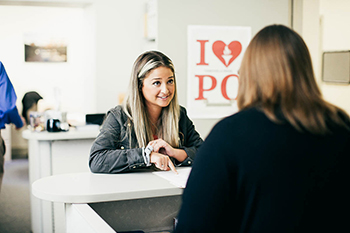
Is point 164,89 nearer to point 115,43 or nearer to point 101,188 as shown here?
point 101,188

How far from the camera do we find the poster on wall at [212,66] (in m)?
3.60

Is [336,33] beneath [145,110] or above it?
above

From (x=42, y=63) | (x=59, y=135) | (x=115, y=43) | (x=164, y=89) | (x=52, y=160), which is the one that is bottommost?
(x=52, y=160)

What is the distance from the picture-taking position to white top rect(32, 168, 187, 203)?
5.08 ft

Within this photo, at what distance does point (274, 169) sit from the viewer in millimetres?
852

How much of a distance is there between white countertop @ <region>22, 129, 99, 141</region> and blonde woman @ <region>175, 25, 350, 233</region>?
2.63 meters

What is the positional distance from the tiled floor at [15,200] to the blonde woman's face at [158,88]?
2214mm

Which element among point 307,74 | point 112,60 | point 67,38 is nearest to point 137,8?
point 112,60

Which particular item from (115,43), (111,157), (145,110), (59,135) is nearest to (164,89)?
(145,110)

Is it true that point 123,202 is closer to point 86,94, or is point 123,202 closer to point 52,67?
point 86,94

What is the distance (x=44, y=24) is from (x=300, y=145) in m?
6.99

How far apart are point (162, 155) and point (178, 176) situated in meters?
0.14

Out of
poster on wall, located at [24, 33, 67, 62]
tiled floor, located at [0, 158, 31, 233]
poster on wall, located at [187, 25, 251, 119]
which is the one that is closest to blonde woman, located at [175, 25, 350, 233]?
poster on wall, located at [187, 25, 251, 119]

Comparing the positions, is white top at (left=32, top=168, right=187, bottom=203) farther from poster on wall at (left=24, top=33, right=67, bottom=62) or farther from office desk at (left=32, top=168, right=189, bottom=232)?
poster on wall at (left=24, top=33, right=67, bottom=62)
